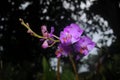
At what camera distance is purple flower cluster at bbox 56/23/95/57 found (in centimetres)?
116

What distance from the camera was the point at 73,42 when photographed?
1.17 meters

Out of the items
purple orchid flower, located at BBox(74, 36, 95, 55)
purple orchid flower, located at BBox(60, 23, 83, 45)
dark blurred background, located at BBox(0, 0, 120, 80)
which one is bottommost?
purple orchid flower, located at BBox(74, 36, 95, 55)

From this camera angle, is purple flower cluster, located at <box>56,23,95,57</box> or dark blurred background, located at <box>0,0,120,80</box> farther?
dark blurred background, located at <box>0,0,120,80</box>

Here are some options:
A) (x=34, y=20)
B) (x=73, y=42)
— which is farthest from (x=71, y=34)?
(x=34, y=20)

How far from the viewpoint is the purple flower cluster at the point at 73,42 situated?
3.79 feet

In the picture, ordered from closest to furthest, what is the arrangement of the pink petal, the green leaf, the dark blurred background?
the pink petal, the green leaf, the dark blurred background

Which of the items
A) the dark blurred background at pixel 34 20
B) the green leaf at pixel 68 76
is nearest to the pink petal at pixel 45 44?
the green leaf at pixel 68 76

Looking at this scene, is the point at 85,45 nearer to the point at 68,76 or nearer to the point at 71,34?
the point at 71,34

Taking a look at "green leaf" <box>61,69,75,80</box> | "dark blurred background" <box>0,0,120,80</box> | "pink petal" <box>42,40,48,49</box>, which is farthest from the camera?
"dark blurred background" <box>0,0,120,80</box>

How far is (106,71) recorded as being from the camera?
2.55 metres

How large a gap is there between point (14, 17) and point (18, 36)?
2.10ft

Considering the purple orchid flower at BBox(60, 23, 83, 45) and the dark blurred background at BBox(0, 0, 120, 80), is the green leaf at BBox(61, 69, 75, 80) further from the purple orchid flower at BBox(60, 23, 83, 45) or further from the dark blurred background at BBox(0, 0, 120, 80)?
the dark blurred background at BBox(0, 0, 120, 80)

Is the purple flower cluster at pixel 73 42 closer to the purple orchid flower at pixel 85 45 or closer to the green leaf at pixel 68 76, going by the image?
the purple orchid flower at pixel 85 45

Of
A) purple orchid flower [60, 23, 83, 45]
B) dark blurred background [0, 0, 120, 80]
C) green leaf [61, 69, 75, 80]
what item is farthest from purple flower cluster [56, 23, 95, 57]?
dark blurred background [0, 0, 120, 80]
